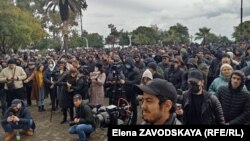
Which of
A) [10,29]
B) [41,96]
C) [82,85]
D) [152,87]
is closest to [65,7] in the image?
[10,29]

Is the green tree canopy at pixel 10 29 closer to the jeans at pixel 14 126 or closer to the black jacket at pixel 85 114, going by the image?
the jeans at pixel 14 126

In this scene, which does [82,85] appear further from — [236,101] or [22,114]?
[236,101]

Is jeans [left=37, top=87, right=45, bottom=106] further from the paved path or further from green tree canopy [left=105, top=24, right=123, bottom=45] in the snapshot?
green tree canopy [left=105, top=24, right=123, bottom=45]

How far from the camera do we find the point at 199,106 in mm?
4902

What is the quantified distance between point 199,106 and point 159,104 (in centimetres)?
209

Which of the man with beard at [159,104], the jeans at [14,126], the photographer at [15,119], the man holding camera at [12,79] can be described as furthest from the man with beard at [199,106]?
the man holding camera at [12,79]

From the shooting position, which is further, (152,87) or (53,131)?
(53,131)

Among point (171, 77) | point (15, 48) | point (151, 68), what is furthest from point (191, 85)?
point (15, 48)

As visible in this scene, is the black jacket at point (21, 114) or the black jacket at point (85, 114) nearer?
the black jacket at point (85, 114)

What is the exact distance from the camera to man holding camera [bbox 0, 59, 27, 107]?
10.4 m

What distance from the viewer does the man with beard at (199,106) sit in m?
4.80

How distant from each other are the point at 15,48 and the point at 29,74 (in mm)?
29138

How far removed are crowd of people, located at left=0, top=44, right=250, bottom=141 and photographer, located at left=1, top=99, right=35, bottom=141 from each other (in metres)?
0.09

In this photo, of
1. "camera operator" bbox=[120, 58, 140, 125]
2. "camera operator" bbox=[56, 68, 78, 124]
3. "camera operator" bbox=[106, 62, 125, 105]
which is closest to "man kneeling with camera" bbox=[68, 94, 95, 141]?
"camera operator" bbox=[106, 62, 125, 105]
